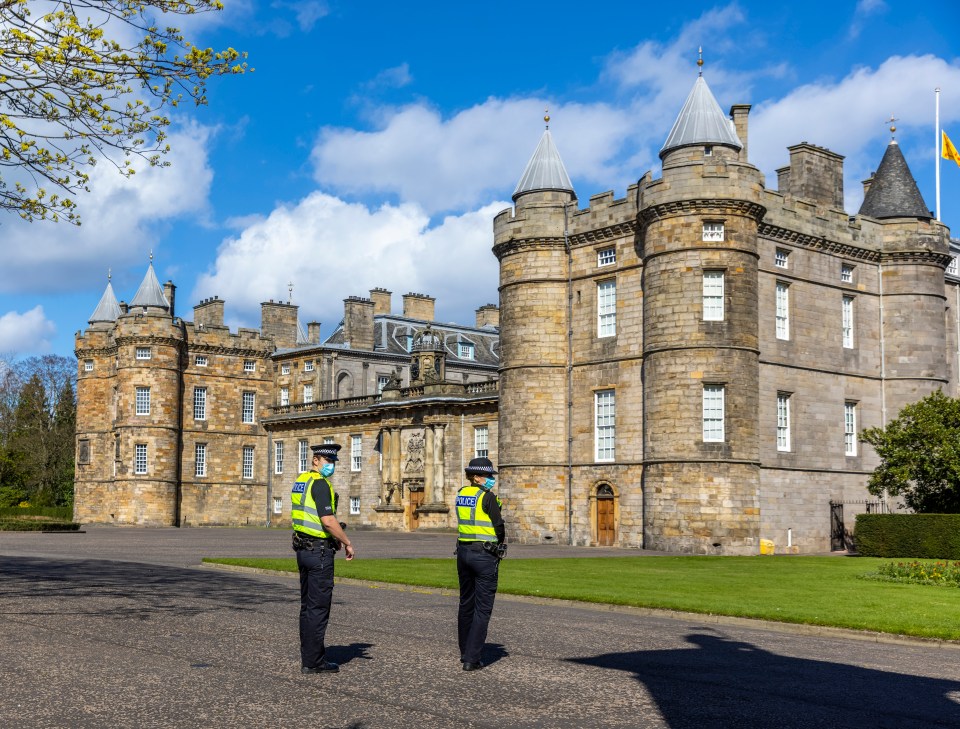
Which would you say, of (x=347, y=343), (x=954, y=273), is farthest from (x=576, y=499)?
(x=347, y=343)

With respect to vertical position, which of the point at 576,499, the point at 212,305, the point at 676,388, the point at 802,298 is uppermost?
the point at 212,305

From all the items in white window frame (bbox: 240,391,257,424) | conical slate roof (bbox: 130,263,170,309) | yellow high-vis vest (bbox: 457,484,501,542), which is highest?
conical slate roof (bbox: 130,263,170,309)

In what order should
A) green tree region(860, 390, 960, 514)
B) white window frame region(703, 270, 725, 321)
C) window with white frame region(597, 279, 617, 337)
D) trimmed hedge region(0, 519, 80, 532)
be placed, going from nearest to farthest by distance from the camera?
green tree region(860, 390, 960, 514) < white window frame region(703, 270, 725, 321) < window with white frame region(597, 279, 617, 337) < trimmed hedge region(0, 519, 80, 532)

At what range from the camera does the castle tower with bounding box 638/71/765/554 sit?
36094 mm

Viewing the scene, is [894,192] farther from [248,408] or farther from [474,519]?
[248,408]

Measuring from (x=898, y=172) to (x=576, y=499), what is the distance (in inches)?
724

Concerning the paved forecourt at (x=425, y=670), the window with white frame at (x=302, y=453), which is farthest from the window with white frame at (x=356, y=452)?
the paved forecourt at (x=425, y=670)

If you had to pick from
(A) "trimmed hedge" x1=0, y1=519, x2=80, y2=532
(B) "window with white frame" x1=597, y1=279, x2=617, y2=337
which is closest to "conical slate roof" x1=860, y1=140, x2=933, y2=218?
(B) "window with white frame" x1=597, y1=279, x2=617, y2=337

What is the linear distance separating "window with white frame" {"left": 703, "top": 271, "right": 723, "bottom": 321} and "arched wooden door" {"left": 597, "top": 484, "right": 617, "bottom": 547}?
7680mm

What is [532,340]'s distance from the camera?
4247 cm

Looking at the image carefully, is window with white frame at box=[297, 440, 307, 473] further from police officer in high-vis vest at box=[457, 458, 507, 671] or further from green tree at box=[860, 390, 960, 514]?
police officer in high-vis vest at box=[457, 458, 507, 671]

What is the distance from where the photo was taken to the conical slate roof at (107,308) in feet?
242

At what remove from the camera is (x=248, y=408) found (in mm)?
70625

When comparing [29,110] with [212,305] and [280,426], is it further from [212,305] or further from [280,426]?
[212,305]
